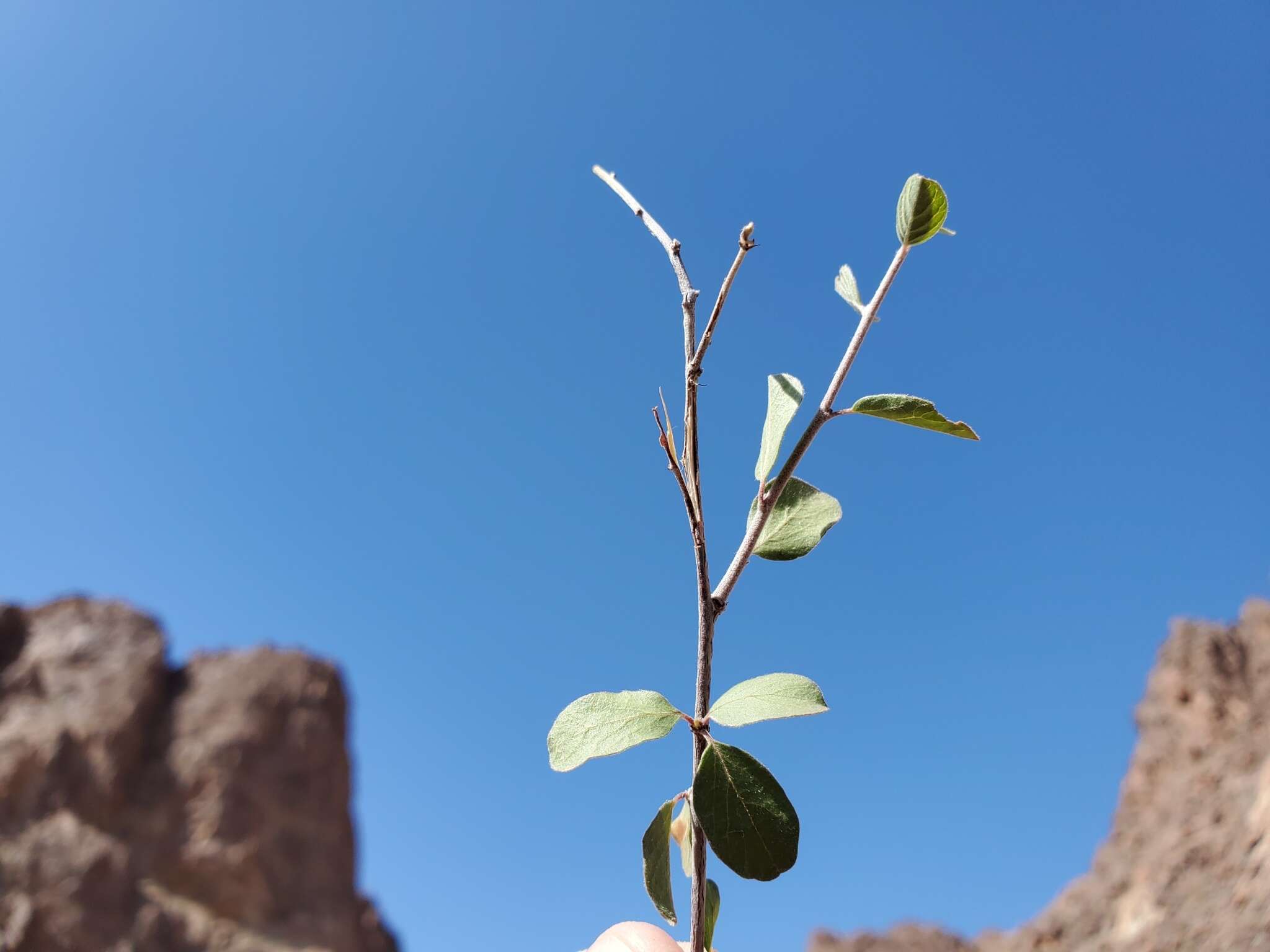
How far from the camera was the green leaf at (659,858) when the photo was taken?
0.73 meters

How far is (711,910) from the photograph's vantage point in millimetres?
759

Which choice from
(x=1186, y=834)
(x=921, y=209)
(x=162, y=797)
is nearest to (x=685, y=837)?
(x=921, y=209)

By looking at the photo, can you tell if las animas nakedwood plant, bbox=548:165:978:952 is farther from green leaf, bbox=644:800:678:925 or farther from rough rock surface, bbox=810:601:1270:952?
rough rock surface, bbox=810:601:1270:952

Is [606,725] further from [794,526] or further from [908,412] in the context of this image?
[908,412]

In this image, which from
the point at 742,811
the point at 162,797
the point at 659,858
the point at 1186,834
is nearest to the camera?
the point at 742,811

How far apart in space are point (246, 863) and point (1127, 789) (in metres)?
16.8

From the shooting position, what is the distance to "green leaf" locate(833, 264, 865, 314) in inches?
28.1

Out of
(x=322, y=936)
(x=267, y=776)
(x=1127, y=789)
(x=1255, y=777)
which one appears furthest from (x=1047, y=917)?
(x=267, y=776)

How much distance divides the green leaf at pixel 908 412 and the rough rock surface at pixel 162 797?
1928 centimetres

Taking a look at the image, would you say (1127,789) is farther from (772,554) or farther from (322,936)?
(772,554)

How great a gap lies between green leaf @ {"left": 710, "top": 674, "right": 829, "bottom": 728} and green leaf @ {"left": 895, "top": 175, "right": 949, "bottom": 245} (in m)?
0.34

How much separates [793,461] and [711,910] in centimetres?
41

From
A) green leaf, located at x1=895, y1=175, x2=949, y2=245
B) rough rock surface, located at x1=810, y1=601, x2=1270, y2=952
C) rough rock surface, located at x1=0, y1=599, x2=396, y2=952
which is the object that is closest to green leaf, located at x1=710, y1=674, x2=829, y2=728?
green leaf, located at x1=895, y1=175, x2=949, y2=245

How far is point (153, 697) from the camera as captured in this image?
61.5 feet
